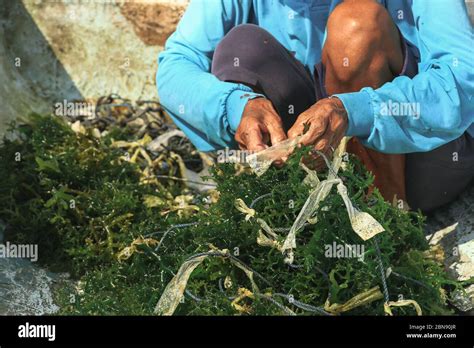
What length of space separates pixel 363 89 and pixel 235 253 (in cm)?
62

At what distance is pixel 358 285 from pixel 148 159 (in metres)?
1.42

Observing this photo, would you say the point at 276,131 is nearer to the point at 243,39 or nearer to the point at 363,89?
the point at 363,89

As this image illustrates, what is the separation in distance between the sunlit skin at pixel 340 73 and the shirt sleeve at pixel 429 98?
8 cm

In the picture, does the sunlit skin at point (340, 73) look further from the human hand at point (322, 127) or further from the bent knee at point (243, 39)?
the bent knee at point (243, 39)

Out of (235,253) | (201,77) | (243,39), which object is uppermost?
(243,39)

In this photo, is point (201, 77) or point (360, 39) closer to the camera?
point (360, 39)

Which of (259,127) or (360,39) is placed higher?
(360,39)

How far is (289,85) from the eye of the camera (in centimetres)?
310

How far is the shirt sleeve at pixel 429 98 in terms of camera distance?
9.32 feet

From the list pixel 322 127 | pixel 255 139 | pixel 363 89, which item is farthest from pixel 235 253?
pixel 363 89

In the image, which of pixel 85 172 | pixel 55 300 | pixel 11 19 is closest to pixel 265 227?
pixel 55 300

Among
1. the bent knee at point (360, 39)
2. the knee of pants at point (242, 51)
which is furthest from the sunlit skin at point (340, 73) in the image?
the knee of pants at point (242, 51)

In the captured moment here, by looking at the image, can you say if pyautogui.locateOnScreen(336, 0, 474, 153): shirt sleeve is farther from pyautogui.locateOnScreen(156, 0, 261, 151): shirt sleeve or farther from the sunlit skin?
pyautogui.locateOnScreen(156, 0, 261, 151): shirt sleeve
